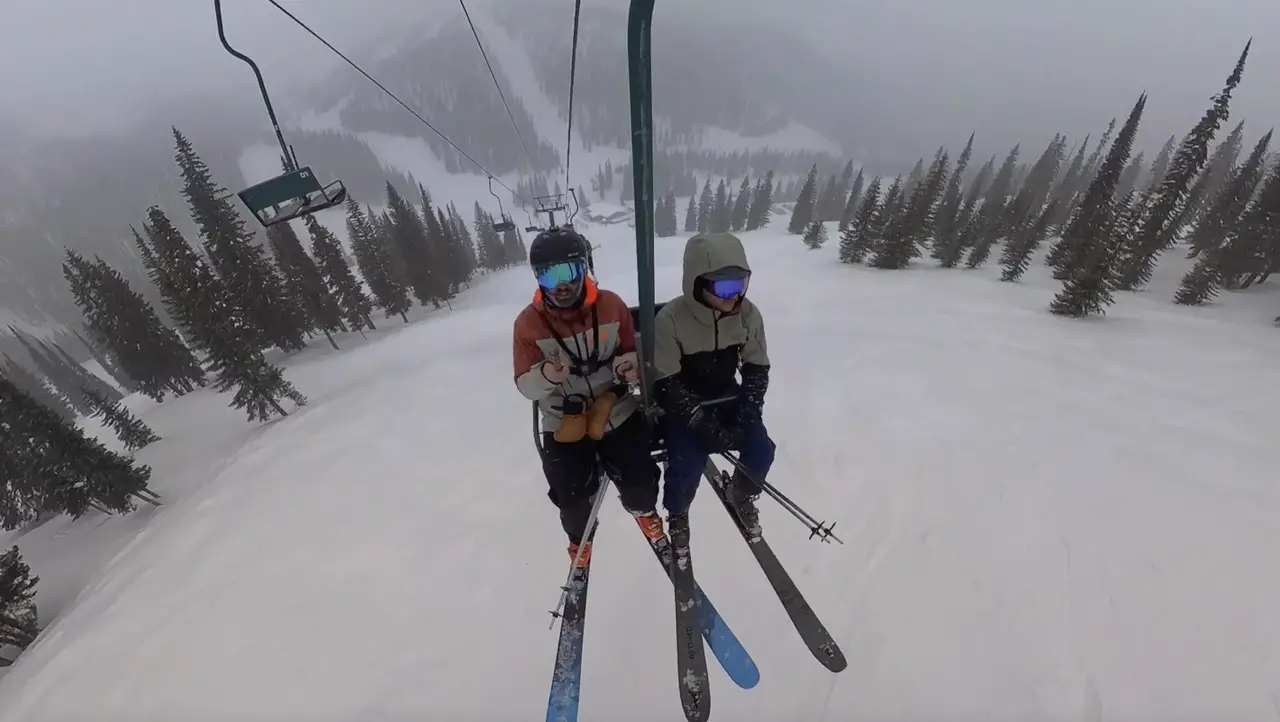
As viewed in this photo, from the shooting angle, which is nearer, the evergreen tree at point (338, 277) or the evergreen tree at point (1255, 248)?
the evergreen tree at point (1255, 248)

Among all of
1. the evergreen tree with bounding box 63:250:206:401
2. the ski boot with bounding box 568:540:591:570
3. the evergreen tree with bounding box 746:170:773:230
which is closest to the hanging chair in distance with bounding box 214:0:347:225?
the ski boot with bounding box 568:540:591:570

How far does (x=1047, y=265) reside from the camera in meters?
41.8

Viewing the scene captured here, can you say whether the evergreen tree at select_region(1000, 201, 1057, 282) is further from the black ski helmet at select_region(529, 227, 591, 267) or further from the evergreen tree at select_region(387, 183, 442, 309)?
the evergreen tree at select_region(387, 183, 442, 309)

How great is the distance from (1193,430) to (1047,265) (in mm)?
39987

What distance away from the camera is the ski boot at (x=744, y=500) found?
17.4 ft

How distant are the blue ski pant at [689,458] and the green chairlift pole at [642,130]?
1414 mm

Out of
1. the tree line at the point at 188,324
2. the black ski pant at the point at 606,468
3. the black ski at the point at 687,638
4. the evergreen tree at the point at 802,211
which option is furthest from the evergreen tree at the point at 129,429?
the evergreen tree at the point at 802,211

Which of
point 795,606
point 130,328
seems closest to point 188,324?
point 130,328

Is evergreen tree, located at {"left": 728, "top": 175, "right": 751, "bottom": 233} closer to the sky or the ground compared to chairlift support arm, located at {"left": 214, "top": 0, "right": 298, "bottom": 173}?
closer to the ground

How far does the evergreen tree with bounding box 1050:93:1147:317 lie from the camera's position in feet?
75.6

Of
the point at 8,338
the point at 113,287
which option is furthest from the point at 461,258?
the point at 8,338

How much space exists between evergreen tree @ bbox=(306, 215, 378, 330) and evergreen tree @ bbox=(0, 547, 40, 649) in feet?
87.6

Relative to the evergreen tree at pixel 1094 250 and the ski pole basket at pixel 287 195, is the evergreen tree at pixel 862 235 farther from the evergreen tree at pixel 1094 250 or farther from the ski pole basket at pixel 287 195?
the ski pole basket at pixel 287 195

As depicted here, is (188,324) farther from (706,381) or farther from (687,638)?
(687,638)
